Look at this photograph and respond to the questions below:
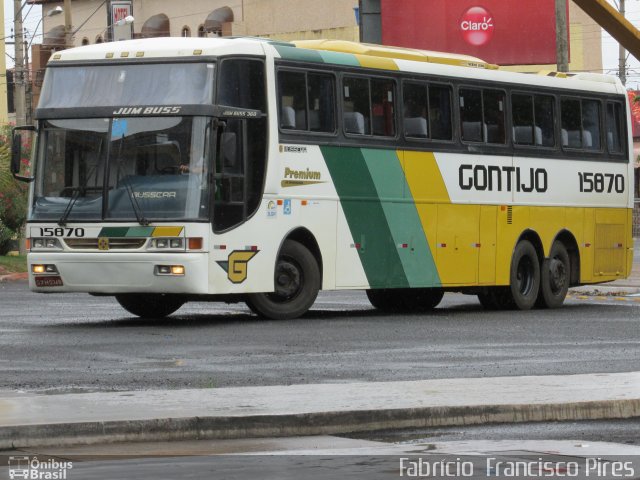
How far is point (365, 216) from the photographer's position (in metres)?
23.5

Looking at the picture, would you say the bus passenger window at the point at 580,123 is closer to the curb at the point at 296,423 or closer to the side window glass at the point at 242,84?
the side window glass at the point at 242,84

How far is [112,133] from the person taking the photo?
2139 centimetres

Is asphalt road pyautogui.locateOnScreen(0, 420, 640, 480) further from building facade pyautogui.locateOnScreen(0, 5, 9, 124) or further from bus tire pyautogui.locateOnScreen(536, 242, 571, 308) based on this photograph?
building facade pyautogui.locateOnScreen(0, 5, 9, 124)

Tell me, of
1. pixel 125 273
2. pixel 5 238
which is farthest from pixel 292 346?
pixel 5 238

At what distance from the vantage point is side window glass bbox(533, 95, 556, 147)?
26.9 m

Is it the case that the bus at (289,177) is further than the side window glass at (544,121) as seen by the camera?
No

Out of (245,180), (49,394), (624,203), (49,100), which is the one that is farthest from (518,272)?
(49,394)

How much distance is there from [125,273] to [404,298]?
6.74 meters

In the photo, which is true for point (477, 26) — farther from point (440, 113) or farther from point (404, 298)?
point (440, 113)

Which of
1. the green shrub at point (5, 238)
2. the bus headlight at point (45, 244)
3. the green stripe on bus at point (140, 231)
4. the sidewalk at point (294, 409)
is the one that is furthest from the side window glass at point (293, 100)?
the green shrub at point (5, 238)

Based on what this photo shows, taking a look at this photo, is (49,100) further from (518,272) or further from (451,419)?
(451,419)

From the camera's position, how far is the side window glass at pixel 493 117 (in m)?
25.8

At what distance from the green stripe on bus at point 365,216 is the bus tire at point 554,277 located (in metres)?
3.61

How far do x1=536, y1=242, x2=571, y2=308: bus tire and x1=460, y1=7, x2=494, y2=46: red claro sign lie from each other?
112 feet
